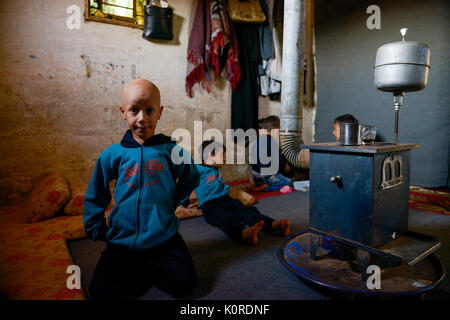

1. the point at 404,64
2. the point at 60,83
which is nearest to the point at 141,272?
the point at 404,64

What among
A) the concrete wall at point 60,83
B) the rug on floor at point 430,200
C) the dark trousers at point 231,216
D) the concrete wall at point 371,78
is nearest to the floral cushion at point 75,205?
the concrete wall at point 60,83

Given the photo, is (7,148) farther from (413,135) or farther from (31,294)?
(413,135)

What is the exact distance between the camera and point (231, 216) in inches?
90.2

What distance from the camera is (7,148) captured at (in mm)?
2758

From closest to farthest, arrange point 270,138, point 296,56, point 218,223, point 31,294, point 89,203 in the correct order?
point 31,294 < point 89,203 < point 218,223 < point 296,56 < point 270,138

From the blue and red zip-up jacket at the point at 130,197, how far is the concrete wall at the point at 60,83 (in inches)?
71.5

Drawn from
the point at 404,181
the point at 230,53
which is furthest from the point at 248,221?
the point at 230,53

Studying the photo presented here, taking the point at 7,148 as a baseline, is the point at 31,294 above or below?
below

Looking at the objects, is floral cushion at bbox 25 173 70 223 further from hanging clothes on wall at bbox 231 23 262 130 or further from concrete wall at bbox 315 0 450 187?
concrete wall at bbox 315 0 450 187

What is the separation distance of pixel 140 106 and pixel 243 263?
114 centimetres

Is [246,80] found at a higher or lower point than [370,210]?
higher

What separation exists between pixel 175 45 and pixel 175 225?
2626 millimetres

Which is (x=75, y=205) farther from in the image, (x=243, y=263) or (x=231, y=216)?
(x=243, y=263)

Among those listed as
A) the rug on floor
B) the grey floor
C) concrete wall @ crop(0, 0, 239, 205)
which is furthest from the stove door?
concrete wall @ crop(0, 0, 239, 205)
